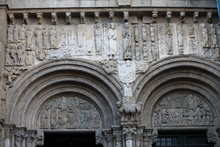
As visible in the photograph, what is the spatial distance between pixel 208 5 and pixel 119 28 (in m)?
2.81

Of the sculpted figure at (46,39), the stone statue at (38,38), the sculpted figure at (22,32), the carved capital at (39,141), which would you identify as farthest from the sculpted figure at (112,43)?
the carved capital at (39,141)

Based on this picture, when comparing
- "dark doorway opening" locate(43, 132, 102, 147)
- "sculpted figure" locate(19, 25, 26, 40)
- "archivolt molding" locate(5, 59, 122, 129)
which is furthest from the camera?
"dark doorway opening" locate(43, 132, 102, 147)

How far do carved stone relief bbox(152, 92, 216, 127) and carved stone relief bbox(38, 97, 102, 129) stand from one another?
6.07ft

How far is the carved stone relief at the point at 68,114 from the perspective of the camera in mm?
13320

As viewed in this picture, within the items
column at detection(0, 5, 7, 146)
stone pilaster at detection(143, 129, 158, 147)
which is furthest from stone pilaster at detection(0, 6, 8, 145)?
stone pilaster at detection(143, 129, 158, 147)

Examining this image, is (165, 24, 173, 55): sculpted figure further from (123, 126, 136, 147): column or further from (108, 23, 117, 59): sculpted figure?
(123, 126, 136, 147): column

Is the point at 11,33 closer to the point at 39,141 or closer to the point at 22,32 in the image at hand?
the point at 22,32

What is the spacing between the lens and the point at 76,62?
13.2 metres

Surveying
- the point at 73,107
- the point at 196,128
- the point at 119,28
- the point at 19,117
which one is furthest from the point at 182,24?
the point at 19,117

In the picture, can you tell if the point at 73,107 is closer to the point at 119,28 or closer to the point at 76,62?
the point at 76,62

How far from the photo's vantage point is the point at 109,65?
13.2 meters

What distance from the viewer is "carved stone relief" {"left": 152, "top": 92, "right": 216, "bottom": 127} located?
44.2 feet

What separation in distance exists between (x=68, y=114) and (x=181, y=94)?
348 centimetres

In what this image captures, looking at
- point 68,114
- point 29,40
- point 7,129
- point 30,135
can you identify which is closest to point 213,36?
point 68,114
